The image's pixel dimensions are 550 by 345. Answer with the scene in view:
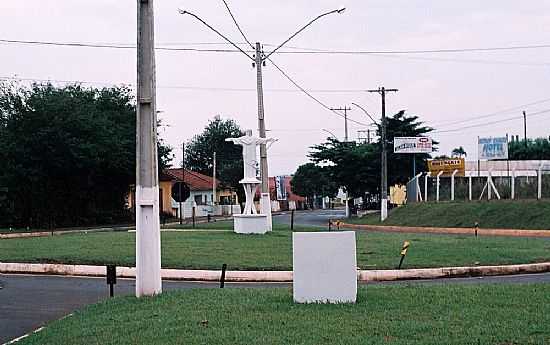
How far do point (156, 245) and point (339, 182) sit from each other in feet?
199

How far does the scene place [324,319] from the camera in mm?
9430

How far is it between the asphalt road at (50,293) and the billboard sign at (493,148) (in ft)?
147

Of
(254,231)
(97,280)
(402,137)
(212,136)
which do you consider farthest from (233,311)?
(212,136)

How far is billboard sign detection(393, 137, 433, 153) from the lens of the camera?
222 feet

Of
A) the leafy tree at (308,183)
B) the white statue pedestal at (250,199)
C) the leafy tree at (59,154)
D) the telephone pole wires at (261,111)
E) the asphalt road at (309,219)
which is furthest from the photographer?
the leafy tree at (308,183)

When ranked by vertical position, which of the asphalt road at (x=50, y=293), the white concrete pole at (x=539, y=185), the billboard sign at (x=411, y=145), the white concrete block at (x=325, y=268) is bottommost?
the asphalt road at (x=50, y=293)

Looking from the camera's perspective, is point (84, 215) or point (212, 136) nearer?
point (84, 215)

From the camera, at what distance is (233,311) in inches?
409

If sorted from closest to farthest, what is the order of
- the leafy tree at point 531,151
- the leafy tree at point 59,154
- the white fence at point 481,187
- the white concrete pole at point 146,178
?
the white concrete pole at point 146,178 → the white fence at point 481,187 → the leafy tree at point 59,154 → the leafy tree at point 531,151

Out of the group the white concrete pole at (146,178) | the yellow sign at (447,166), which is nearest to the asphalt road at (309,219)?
the yellow sign at (447,166)

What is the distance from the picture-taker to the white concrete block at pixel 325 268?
10758 millimetres

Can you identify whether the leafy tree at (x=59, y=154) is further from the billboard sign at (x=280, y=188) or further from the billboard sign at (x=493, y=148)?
the billboard sign at (x=280, y=188)

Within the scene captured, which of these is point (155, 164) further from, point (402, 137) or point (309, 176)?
point (309, 176)

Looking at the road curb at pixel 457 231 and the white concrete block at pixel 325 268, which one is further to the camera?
the road curb at pixel 457 231
